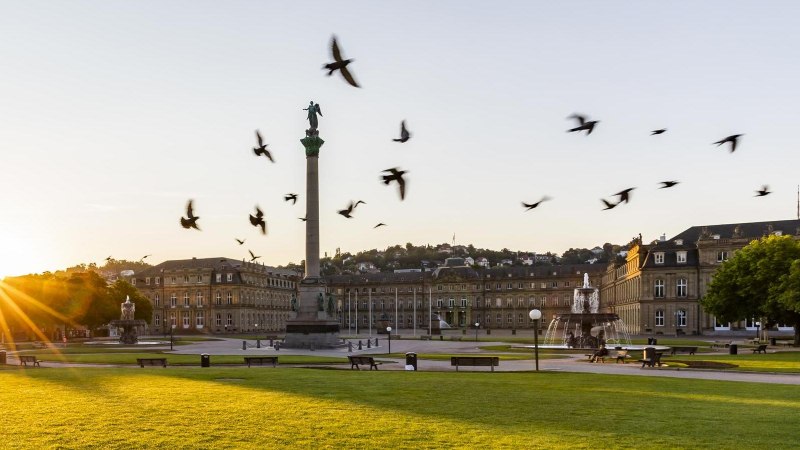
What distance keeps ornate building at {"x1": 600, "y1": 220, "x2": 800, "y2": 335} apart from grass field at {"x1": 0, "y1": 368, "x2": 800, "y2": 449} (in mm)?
93507

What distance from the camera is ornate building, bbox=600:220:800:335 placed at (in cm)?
11556

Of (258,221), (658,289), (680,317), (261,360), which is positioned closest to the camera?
(258,221)

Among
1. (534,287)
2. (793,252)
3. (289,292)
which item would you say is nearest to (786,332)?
(793,252)

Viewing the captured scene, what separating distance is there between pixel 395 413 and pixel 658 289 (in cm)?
11155

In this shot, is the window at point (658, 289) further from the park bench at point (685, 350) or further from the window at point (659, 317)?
the park bench at point (685, 350)

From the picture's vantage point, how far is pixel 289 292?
631 ft

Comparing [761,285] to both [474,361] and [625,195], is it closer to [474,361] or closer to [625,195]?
[474,361]

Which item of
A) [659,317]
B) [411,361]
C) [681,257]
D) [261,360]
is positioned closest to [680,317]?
[659,317]

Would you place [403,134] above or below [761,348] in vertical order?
above

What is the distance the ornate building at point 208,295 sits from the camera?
16275 centimetres

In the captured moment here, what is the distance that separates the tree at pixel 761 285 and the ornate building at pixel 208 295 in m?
109

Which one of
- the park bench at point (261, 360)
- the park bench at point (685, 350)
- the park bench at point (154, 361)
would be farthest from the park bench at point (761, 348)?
the park bench at point (154, 361)

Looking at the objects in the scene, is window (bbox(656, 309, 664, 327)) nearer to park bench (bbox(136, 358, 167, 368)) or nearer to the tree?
the tree

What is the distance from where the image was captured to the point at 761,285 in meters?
72.1
